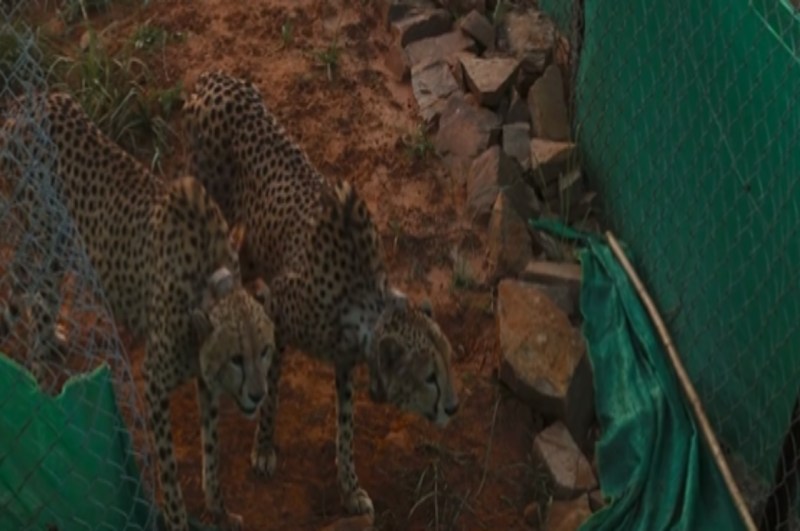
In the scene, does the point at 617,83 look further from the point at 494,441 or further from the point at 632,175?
the point at 494,441

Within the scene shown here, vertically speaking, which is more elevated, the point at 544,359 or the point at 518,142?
the point at 518,142

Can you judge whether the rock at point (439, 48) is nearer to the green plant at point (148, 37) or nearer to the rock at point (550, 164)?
the rock at point (550, 164)

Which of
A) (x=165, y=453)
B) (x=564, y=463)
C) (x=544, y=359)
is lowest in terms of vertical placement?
(x=564, y=463)

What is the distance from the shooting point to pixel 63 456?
4066 millimetres

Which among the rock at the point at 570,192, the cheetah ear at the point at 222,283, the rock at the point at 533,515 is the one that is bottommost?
the rock at the point at 533,515

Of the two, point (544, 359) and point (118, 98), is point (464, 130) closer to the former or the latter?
point (544, 359)

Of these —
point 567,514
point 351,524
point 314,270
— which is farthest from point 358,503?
point 314,270

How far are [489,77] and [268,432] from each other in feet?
8.15

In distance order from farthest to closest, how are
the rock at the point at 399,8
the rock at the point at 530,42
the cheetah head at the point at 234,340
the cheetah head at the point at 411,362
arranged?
the rock at the point at 399,8, the rock at the point at 530,42, the cheetah head at the point at 411,362, the cheetah head at the point at 234,340

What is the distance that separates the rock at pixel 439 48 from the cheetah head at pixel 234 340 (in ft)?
9.47

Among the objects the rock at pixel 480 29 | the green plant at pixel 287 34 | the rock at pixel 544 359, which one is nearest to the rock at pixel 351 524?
the rock at pixel 544 359

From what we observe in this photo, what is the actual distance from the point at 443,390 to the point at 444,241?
1.63m

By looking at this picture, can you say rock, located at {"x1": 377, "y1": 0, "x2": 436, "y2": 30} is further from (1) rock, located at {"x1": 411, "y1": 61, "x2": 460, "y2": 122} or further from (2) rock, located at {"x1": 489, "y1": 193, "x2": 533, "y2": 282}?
(2) rock, located at {"x1": 489, "y1": 193, "x2": 533, "y2": 282}

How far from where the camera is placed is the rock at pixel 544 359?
5.51m
